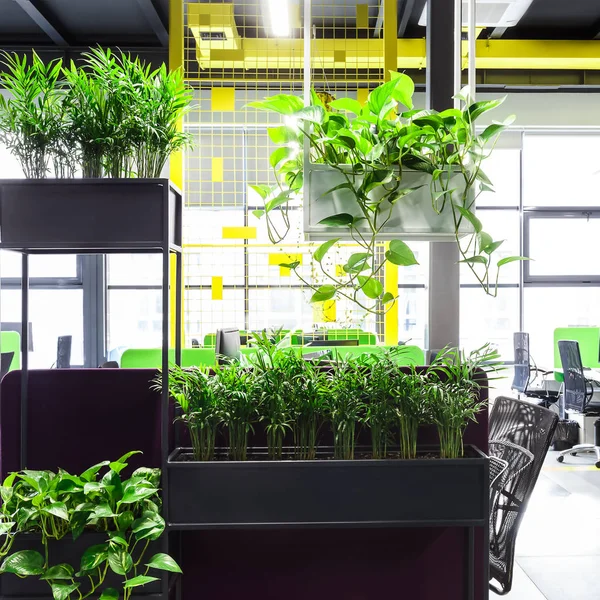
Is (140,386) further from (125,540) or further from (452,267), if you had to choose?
(452,267)

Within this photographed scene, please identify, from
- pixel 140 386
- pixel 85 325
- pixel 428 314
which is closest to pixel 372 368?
pixel 140 386

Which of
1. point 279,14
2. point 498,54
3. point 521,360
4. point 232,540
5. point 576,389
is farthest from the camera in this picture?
point 521,360

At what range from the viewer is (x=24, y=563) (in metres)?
1.32

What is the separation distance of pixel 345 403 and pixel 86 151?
0.89 meters

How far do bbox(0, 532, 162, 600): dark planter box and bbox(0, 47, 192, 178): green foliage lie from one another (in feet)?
2.85

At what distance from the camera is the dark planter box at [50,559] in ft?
4.50

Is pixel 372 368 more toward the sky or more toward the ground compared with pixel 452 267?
more toward the ground

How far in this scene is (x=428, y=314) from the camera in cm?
356

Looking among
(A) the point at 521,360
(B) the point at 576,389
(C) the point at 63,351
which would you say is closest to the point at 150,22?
(C) the point at 63,351

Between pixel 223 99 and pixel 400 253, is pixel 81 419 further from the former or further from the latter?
pixel 223 99

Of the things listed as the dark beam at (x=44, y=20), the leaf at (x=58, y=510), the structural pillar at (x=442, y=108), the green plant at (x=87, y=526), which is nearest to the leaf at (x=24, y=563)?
the green plant at (x=87, y=526)

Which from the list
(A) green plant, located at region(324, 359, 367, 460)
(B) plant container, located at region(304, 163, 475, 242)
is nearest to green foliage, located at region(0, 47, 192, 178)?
(B) plant container, located at region(304, 163, 475, 242)

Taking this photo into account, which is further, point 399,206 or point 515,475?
point 515,475

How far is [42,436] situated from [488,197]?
724cm
